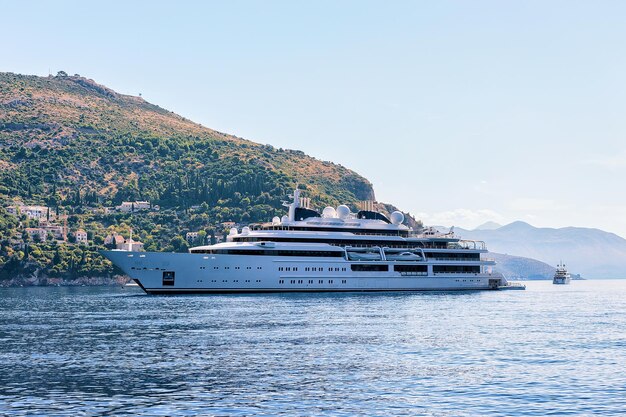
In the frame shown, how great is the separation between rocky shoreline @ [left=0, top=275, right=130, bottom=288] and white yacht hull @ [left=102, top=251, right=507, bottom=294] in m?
72.9

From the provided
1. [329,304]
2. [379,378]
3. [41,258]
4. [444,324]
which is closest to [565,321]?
[444,324]

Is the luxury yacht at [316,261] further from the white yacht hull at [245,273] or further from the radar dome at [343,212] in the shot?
the radar dome at [343,212]

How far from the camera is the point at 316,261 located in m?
89.6

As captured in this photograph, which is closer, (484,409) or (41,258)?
(484,409)

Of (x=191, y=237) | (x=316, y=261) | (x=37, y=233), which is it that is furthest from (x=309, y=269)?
(x=37, y=233)

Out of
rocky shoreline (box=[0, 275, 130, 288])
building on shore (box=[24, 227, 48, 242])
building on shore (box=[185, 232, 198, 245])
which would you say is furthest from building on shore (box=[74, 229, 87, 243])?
building on shore (box=[185, 232, 198, 245])

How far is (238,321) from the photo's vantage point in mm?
55000

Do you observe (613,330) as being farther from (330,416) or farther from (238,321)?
(330,416)

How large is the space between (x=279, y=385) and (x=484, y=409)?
8.09m

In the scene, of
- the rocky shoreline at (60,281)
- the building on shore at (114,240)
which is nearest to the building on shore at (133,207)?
the building on shore at (114,240)

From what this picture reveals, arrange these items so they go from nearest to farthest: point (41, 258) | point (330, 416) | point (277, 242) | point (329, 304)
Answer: point (330, 416), point (329, 304), point (277, 242), point (41, 258)

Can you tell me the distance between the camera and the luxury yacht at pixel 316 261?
83688 millimetres

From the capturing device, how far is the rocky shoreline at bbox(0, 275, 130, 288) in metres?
151

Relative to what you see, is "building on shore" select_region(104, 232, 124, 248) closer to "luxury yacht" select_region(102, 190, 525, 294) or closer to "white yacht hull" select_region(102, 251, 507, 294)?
"luxury yacht" select_region(102, 190, 525, 294)
